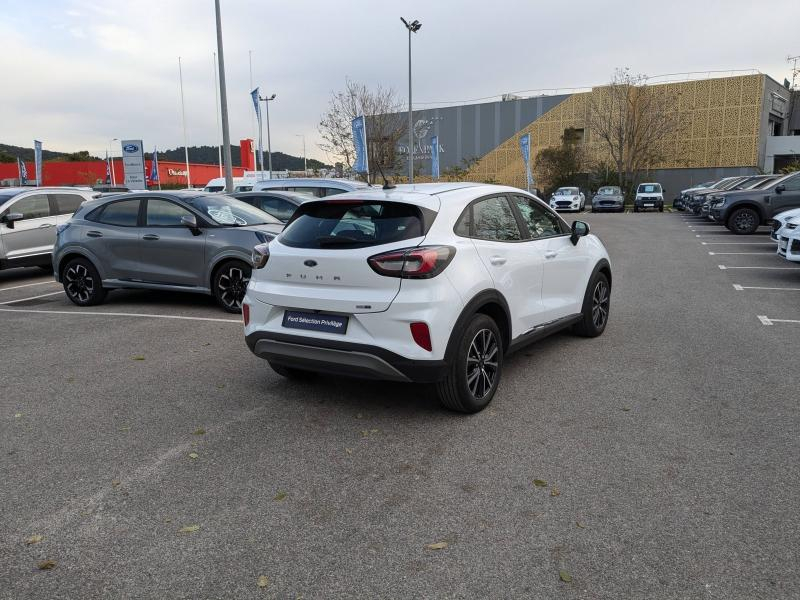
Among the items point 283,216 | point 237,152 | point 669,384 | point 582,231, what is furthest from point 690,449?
point 237,152

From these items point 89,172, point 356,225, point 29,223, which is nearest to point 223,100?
point 29,223

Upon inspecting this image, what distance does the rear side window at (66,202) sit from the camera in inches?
527

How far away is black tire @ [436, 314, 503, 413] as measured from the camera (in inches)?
178

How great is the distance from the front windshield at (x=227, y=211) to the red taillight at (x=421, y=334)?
208 inches

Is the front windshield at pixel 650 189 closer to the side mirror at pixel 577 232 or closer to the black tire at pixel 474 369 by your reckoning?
the side mirror at pixel 577 232

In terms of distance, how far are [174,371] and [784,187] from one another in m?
17.4

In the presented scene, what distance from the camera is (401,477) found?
12.4 ft

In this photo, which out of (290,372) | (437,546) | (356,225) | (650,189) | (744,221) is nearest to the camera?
(437,546)

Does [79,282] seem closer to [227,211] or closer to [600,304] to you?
[227,211]

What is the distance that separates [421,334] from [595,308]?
11.2 feet

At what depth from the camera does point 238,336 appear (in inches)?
291

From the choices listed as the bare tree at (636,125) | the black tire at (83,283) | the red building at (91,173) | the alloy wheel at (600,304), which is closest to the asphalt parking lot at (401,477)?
the alloy wheel at (600,304)

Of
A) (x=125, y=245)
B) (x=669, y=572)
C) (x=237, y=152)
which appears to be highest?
(x=237, y=152)

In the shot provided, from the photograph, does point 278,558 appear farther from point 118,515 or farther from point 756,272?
point 756,272
